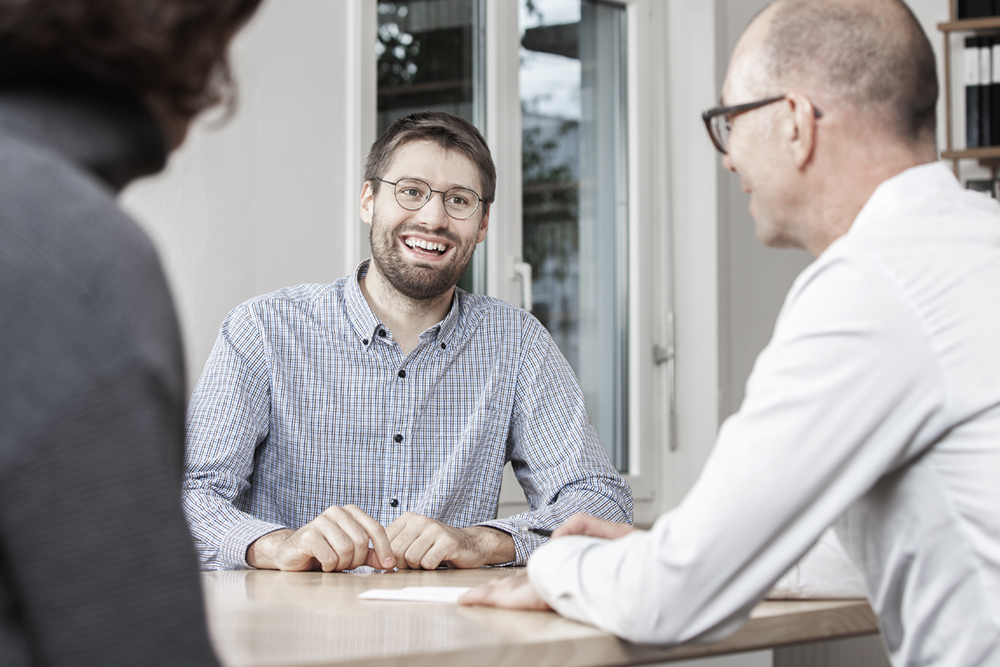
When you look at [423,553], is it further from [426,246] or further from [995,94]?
[995,94]

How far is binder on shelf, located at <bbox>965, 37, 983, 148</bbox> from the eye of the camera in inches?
140

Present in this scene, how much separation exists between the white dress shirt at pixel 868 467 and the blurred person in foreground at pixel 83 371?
439 millimetres

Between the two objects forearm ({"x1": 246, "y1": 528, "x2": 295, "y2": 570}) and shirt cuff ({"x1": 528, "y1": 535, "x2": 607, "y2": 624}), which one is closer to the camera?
shirt cuff ({"x1": 528, "y1": 535, "x2": 607, "y2": 624})

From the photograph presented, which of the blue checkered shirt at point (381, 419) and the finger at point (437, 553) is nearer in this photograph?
the finger at point (437, 553)

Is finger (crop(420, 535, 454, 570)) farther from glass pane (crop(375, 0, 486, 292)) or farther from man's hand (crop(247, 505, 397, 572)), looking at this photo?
glass pane (crop(375, 0, 486, 292))

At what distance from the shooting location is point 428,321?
1932 mm

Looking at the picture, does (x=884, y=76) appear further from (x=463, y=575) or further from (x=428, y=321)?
(x=428, y=321)

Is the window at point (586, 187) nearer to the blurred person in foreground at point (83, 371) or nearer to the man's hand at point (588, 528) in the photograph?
the man's hand at point (588, 528)

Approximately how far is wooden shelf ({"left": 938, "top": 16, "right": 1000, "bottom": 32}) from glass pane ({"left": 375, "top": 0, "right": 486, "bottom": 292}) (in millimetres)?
1797

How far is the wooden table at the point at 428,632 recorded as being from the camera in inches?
29.7

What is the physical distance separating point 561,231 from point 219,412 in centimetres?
196

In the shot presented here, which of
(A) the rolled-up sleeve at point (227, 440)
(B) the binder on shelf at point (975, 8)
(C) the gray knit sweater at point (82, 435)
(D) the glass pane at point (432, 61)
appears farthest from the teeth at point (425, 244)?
(B) the binder on shelf at point (975, 8)

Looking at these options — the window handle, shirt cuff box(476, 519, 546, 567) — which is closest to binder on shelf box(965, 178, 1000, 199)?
the window handle

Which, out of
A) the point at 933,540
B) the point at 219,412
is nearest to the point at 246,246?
the point at 219,412
